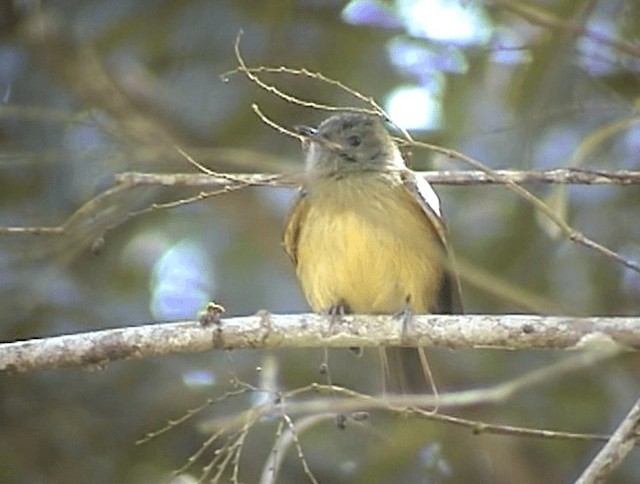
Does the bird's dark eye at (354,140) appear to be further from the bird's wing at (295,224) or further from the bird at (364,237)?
the bird's wing at (295,224)

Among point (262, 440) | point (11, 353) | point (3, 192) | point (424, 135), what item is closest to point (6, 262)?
point (3, 192)

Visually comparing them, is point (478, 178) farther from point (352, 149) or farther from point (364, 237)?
point (352, 149)

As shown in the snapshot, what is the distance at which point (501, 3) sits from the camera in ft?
18.5

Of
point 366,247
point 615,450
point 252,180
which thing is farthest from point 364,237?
point 615,450

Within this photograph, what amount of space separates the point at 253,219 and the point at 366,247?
7.24 ft

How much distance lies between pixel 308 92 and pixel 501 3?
80.4 inches

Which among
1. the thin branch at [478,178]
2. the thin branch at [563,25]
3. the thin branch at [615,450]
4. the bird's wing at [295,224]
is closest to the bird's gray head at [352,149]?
the bird's wing at [295,224]

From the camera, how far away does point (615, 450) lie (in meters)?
4.08

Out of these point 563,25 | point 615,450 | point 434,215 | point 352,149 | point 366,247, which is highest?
point 563,25

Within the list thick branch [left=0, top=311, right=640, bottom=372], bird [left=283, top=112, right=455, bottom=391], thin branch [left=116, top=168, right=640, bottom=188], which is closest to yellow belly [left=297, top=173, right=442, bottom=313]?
bird [left=283, top=112, right=455, bottom=391]

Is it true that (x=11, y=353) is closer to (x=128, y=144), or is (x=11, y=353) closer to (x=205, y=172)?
(x=205, y=172)

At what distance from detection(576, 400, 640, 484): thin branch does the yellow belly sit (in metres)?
1.65

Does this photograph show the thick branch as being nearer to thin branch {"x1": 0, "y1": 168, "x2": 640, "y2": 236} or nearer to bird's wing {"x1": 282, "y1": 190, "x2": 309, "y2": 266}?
thin branch {"x1": 0, "y1": 168, "x2": 640, "y2": 236}

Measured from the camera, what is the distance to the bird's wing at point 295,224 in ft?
19.1
